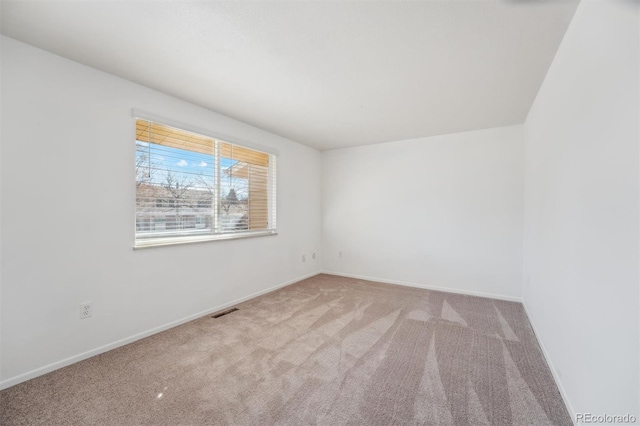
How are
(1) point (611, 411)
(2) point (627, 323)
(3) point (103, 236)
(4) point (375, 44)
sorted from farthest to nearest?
(3) point (103, 236) < (4) point (375, 44) < (1) point (611, 411) < (2) point (627, 323)

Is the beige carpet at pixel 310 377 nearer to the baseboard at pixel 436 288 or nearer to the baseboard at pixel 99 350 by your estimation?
the baseboard at pixel 99 350

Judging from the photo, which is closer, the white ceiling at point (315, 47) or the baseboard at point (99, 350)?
the white ceiling at point (315, 47)

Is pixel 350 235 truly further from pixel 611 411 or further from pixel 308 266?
pixel 611 411

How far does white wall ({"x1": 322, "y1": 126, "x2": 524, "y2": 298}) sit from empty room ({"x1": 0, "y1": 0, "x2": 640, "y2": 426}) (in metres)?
0.06

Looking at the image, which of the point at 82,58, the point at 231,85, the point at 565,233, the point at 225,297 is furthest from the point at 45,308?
the point at 565,233

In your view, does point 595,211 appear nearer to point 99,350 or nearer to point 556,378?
point 556,378

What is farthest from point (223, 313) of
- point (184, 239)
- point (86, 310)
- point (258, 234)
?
point (86, 310)

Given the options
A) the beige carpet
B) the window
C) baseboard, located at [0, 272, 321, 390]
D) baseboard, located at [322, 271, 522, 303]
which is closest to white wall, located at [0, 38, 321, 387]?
baseboard, located at [0, 272, 321, 390]

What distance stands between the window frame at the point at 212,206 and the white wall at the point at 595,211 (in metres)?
3.22

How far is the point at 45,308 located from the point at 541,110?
14.8 feet

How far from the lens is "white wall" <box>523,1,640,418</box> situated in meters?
1.04

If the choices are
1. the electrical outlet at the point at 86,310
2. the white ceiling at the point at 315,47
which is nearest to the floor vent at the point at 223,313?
the electrical outlet at the point at 86,310

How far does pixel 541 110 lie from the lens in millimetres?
2461

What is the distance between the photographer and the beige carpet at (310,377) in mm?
1573
